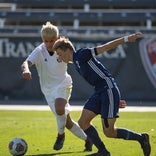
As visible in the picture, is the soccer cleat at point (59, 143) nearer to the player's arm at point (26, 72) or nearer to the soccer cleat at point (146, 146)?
the player's arm at point (26, 72)

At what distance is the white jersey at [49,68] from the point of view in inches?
307

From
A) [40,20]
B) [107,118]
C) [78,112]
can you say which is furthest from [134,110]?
[40,20]

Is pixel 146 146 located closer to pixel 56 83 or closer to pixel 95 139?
pixel 95 139

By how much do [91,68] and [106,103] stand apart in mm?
502

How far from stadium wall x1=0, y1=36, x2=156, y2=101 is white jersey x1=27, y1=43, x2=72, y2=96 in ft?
34.1

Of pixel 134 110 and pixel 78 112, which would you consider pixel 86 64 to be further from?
pixel 134 110

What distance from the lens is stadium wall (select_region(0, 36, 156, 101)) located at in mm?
18438

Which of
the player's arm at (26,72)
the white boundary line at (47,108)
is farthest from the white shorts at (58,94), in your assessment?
the white boundary line at (47,108)

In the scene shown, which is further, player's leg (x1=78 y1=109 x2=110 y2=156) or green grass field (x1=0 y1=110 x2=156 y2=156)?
green grass field (x1=0 y1=110 x2=156 y2=156)

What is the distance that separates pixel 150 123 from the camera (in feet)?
38.9

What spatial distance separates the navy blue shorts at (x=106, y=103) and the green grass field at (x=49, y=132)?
98 centimetres

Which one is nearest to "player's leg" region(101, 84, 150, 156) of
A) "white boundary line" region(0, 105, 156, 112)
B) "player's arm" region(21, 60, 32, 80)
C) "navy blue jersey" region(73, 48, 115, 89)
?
"navy blue jersey" region(73, 48, 115, 89)

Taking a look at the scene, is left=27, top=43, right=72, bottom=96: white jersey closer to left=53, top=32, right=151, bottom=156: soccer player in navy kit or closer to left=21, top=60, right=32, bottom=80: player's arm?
left=21, top=60, right=32, bottom=80: player's arm

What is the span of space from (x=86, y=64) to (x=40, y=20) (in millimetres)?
27944
